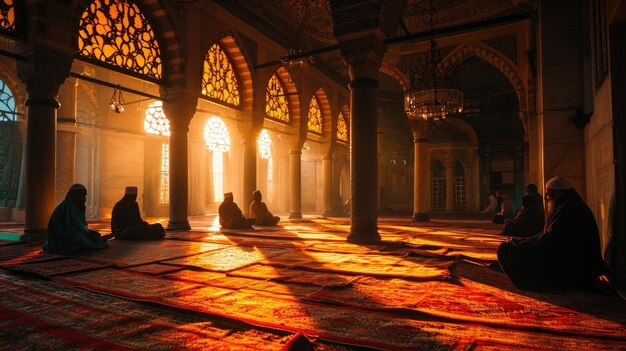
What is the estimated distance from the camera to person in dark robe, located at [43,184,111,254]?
A: 5095 mm

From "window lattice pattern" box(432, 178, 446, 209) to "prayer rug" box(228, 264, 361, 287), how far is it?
1687 centimetres

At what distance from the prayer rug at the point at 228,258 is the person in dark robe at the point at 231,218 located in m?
3.39

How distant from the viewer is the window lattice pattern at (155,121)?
51.7ft

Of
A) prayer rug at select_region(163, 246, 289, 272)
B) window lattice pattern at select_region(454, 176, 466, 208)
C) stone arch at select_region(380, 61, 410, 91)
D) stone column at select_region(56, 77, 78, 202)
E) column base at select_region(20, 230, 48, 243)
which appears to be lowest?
prayer rug at select_region(163, 246, 289, 272)

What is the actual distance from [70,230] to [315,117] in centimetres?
1025

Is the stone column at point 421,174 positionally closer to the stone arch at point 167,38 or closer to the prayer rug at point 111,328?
the stone arch at point 167,38

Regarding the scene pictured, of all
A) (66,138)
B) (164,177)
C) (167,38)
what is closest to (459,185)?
(164,177)

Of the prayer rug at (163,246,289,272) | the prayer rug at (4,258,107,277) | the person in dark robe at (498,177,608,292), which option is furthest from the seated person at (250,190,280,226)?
the person in dark robe at (498,177,608,292)

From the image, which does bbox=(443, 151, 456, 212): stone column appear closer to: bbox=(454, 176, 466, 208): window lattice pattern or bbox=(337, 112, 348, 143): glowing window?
bbox=(454, 176, 466, 208): window lattice pattern

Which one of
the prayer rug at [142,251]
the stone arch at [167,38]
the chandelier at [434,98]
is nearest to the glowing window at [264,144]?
the chandelier at [434,98]

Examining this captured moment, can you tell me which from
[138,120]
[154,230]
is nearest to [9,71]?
[138,120]

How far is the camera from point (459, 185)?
19516mm

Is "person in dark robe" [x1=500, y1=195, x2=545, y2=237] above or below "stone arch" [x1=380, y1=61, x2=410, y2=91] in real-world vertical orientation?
below

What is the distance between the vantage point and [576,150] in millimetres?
5336
